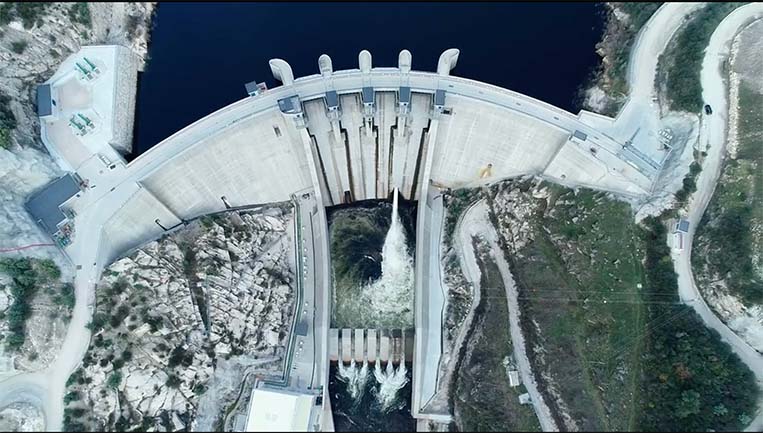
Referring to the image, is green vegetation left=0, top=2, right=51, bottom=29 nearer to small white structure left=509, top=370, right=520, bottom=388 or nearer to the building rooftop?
small white structure left=509, top=370, right=520, bottom=388

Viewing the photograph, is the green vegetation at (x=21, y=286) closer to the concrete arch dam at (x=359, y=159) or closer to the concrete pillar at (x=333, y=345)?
the concrete arch dam at (x=359, y=159)

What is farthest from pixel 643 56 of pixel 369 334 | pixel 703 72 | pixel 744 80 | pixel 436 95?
pixel 369 334

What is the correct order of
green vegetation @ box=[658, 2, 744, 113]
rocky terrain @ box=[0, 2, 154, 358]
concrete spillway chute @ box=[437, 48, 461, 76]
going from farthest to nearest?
concrete spillway chute @ box=[437, 48, 461, 76], green vegetation @ box=[658, 2, 744, 113], rocky terrain @ box=[0, 2, 154, 358]

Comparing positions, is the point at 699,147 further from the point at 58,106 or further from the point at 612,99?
the point at 58,106

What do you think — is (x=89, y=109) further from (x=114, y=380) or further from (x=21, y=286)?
(x=114, y=380)

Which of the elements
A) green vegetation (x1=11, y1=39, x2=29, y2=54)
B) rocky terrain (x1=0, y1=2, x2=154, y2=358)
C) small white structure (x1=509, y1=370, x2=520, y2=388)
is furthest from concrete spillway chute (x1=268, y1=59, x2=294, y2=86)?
small white structure (x1=509, y1=370, x2=520, y2=388)

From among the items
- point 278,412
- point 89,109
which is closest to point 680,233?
point 278,412

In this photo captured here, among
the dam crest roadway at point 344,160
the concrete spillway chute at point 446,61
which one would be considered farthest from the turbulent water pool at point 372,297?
the concrete spillway chute at point 446,61
